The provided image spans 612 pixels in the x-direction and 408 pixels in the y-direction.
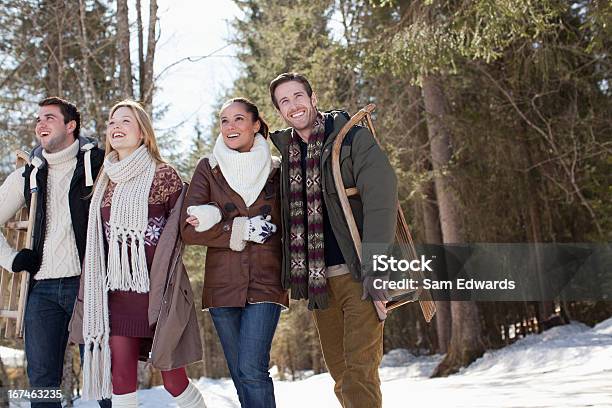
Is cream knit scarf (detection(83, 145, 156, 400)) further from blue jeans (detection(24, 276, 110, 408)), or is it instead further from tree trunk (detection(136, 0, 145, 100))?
Answer: tree trunk (detection(136, 0, 145, 100))

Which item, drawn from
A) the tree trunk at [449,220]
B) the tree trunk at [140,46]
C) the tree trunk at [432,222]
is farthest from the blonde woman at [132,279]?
the tree trunk at [432,222]

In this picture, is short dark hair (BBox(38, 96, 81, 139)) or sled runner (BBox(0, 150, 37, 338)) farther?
short dark hair (BBox(38, 96, 81, 139))

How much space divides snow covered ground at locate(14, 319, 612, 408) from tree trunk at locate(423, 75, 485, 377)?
0.36 metres

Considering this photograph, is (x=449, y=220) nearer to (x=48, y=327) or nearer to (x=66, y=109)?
(x=66, y=109)

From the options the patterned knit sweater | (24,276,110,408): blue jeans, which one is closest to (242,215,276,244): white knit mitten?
the patterned knit sweater

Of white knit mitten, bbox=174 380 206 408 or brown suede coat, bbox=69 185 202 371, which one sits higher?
brown suede coat, bbox=69 185 202 371

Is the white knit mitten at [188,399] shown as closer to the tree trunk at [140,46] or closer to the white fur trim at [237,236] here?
the white fur trim at [237,236]

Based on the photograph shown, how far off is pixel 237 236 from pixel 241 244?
5 centimetres

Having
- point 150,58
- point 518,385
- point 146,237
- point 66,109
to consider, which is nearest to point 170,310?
point 146,237

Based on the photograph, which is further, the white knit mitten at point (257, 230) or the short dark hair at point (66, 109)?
the short dark hair at point (66, 109)

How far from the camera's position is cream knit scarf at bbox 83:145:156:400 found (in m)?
3.75

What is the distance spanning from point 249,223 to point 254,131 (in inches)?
23.6

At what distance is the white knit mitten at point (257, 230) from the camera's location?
3670 mm

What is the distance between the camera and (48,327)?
393 centimetres
